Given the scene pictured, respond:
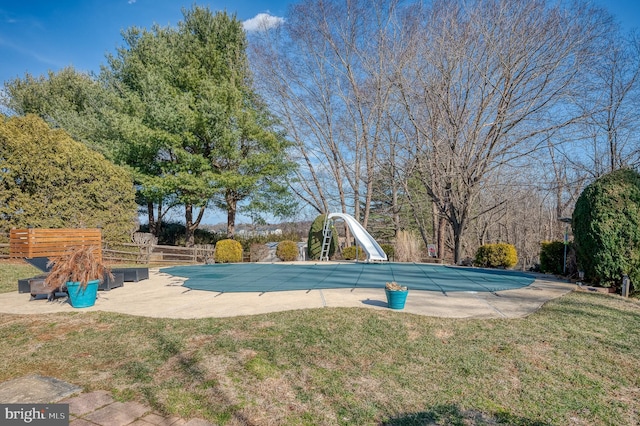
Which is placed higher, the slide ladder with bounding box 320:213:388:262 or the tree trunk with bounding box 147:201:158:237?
the tree trunk with bounding box 147:201:158:237

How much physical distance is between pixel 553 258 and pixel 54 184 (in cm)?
1514

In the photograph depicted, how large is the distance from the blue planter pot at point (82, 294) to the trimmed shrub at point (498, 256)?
34.4 feet

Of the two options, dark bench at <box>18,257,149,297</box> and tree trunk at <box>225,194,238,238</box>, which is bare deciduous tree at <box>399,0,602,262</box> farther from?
dark bench at <box>18,257,149,297</box>

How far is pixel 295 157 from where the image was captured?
63.6 ft

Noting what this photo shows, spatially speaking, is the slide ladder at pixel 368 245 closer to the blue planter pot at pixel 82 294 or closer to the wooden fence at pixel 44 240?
the wooden fence at pixel 44 240

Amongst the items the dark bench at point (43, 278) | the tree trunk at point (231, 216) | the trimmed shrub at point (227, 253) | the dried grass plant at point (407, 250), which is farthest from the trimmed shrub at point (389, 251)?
the dark bench at point (43, 278)

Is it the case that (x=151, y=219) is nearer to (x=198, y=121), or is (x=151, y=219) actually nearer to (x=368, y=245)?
(x=198, y=121)

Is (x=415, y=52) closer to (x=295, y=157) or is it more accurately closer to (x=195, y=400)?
(x=295, y=157)

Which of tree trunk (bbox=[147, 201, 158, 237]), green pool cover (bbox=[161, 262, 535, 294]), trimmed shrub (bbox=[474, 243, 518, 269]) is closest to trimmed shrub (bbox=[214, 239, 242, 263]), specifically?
green pool cover (bbox=[161, 262, 535, 294])

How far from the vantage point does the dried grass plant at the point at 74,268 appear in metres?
4.89

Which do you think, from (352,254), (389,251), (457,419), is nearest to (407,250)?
(389,251)

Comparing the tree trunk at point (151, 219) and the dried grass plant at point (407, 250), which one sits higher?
the tree trunk at point (151, 219)

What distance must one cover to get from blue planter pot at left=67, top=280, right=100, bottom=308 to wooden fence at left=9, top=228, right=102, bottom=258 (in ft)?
12.9

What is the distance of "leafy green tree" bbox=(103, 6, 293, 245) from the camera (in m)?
15.5
